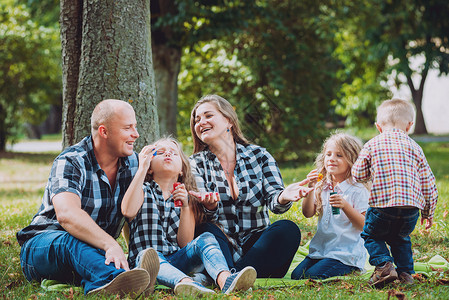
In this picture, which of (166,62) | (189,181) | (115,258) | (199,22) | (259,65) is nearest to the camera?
(115,258)

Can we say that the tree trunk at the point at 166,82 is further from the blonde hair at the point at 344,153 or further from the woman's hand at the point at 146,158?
the woman's hand at the point at 146,158

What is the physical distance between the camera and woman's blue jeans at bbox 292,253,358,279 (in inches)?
155

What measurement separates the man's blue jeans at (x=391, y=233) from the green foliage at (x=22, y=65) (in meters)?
15.2

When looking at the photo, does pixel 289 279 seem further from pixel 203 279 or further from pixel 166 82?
Answer: pixel 166 82

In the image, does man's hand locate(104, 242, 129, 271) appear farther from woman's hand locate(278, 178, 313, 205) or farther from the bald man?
woman's hand locate(278, 178, 313, 205)

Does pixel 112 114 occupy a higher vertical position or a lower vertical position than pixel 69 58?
lower

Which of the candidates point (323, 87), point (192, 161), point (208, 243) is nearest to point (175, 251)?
point (208, 243)

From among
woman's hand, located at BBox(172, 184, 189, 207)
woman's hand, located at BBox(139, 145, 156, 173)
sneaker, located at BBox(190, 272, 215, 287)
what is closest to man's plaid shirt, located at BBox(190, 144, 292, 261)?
woman's hand, located at BBox(172, 184, 189, 207)

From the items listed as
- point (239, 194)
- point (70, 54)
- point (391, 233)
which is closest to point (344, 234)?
point (391, 233)

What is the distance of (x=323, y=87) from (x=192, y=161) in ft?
31.2

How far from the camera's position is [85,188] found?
366 centimetres

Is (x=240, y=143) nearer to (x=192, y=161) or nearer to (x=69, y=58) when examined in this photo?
(x=192, y=161)

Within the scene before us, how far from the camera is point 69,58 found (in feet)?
17.4

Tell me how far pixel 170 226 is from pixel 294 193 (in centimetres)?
97
